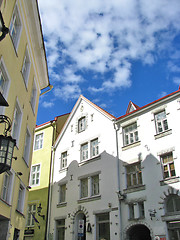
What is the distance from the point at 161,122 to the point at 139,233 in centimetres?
753

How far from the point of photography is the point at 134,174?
59.2 feet

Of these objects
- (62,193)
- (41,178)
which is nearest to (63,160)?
(41,178)

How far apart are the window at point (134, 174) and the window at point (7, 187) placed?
29.8ft

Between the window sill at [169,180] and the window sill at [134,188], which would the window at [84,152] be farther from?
the window sill at [169,180]

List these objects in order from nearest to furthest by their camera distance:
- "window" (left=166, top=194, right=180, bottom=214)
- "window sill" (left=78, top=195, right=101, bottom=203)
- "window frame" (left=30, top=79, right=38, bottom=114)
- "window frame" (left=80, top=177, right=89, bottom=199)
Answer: "window" (left=166, top=194, right=180, bottom=214) → "window frame" (left=30, top=79, right=38, bottom=114) → "window sill" (left=78, top=195, right=101, bottom=203) → "window frame" (left=80, top=177, right=89, bottom=199)

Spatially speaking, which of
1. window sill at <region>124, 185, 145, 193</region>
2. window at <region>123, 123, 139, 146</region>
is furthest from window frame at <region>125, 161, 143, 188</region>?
window at <region>123, 123, 139, 146</region>

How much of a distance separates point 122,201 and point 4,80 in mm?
11688

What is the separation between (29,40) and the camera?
13.9m

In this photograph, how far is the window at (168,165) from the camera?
15977 millimetres

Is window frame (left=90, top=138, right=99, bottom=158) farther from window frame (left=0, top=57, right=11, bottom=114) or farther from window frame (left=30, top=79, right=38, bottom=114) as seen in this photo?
window frame (left=0, top=57, right=11, bottom=114)

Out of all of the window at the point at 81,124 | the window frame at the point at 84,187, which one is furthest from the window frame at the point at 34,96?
the window frame at the point at 84,187

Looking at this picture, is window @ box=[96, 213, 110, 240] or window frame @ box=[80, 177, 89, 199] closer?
window @ box=[96, 213, 110, 240]

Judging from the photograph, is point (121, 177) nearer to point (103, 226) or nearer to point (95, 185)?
point (95, 185)

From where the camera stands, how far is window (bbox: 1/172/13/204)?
11.0 metres
